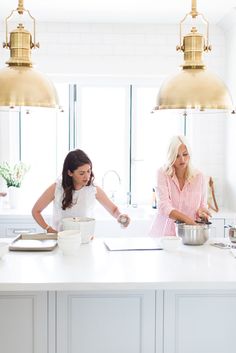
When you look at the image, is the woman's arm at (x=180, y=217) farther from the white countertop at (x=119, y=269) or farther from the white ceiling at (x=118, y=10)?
the white ceiling at (x=118, y=10)

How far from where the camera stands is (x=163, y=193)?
369 cm

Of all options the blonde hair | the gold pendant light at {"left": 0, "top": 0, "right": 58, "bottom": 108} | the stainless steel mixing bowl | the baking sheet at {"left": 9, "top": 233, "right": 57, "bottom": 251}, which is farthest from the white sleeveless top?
the gold pendant light at {"left": 0, "top": 0, "right": 58, "bottom": 108}

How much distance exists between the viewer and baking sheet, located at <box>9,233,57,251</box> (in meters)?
3.02

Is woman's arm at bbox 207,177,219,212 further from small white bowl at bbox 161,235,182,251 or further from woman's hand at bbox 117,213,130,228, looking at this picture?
small white bowl at bbox 161,235,182,251

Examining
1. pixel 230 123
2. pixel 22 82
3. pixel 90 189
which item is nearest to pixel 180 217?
pixel 90 189

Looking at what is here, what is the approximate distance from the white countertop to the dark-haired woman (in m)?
0.47

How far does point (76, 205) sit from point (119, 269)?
1.04m

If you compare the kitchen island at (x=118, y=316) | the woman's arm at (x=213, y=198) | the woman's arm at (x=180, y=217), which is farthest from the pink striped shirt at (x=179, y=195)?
the woman's arm at (x=213, y=198)

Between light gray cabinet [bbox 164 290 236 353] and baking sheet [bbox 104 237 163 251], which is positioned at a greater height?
baking sheet [bbox 104 237 163 251]

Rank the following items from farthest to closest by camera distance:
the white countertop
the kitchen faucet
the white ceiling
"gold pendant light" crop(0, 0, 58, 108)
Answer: the kitchen faucet, the white ceiling, "gold pendant light" crop(0, 0, 58, 108), the white countertop

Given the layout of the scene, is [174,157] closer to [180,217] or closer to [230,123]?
→ [180,217]

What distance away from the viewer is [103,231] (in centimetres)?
491

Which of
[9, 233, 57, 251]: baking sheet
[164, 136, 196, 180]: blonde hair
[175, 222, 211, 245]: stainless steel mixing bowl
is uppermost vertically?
[164, 136, 196, 180]: blonde hair

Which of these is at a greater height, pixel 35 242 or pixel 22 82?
pixel 22 82
